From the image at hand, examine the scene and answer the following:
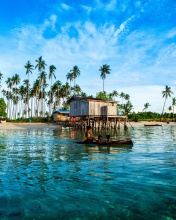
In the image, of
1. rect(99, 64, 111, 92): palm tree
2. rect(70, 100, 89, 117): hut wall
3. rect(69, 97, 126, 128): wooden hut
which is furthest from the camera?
rect(99, 64, 111, 92): palm tree

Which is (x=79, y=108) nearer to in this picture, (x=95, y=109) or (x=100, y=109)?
(x=95, y=109)

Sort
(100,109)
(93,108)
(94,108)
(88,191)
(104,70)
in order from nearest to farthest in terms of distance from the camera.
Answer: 1. (88,191)
2. (93,108)
3. (94,108)
4. (100,109)
5. (104,70)

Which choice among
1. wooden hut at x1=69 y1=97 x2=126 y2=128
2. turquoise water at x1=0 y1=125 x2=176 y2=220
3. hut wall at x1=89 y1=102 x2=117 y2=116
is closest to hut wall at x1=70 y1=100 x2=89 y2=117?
wooden hut at x1=69 y1=97 x2=126 y2=128

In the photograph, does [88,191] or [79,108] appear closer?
[88,191]

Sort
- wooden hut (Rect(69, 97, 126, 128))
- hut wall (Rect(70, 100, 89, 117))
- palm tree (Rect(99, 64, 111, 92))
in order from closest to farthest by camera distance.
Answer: wooden hut (Rect(69, 97, 126, 128))
hut wall (Rect(70, 100, 89, 117))
palm tree (Rect(99, 64, 111, 92))

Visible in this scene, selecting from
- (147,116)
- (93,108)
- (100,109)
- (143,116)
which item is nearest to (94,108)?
(93,108)

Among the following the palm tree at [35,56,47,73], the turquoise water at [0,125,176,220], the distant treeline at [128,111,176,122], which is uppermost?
the palm tree at [35,56,47,73]

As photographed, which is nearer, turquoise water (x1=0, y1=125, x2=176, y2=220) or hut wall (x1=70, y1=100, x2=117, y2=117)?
turquoise water (x1=0, y1=125, x2=176, y2=220)

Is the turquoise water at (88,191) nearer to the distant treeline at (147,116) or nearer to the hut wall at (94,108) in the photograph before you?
the hut wall at (94,108)

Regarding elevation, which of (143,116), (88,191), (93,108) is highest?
(93,108)

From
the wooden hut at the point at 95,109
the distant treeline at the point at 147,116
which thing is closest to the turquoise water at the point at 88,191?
the wooden hut at the point at 95,109

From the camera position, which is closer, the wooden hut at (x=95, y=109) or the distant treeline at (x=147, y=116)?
the wooden hut at (x=95, y=109)

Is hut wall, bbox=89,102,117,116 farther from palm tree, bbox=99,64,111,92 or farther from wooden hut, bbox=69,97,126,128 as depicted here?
palm tree, bbox=99,64,111,92

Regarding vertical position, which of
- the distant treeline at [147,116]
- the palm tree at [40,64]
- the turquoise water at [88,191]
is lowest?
the turquoise water at [88,191]
